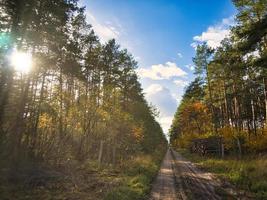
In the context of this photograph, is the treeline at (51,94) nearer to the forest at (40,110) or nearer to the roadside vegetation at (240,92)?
the forest at (40,110)

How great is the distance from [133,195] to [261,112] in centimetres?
4203

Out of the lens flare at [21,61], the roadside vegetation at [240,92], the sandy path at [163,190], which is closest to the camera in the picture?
the sandy path at [163,190]

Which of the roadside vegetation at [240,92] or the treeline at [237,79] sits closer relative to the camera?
the roadside vegetation at [240,92]

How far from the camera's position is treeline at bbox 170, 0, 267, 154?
21.1 metres

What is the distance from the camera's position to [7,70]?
1324 cm

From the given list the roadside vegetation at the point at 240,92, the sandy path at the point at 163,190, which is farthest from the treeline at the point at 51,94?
the roadside vegetation at the point at 240,92

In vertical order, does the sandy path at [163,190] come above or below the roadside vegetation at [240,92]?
below

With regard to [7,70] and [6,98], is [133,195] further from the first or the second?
[7,70]

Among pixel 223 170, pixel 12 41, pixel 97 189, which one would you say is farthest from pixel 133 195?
pixel 223 170

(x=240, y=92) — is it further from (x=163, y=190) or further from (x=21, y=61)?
(x=21, y=61)

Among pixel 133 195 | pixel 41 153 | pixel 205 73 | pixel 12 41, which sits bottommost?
pixel 133 195

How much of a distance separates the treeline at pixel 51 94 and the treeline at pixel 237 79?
458 inches

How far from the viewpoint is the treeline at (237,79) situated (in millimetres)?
21081

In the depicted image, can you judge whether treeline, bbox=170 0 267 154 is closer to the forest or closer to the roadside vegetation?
the roadside vegetation
